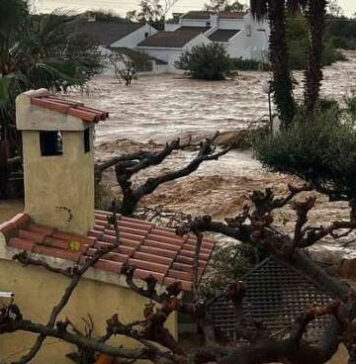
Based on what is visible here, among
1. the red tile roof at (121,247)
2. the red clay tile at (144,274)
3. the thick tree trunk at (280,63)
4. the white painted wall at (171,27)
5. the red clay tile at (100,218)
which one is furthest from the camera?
the white painted wall at (171,27)

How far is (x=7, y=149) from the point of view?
62.1ft

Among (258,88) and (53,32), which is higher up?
(53,32)

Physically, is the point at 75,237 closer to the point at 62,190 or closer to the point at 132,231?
the point at 62,190

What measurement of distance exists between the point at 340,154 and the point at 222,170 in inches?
414

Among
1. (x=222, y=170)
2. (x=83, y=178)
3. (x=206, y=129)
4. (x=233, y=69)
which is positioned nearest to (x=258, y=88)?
(x=233, y=69)

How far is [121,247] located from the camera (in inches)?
353

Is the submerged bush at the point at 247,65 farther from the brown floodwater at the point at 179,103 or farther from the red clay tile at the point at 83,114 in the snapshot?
the red clay tile at the point at 83,114

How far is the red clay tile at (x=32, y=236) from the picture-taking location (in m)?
8.55

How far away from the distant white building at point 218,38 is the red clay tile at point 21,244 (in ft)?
197

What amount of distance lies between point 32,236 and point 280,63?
19.8 meters

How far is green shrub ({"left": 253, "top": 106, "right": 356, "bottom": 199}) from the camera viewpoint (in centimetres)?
1562

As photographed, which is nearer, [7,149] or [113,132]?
[7,149]

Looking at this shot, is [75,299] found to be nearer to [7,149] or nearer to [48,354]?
[48,354]

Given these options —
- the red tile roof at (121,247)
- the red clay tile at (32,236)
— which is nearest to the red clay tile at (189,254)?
the red tile roof at (121,247)
